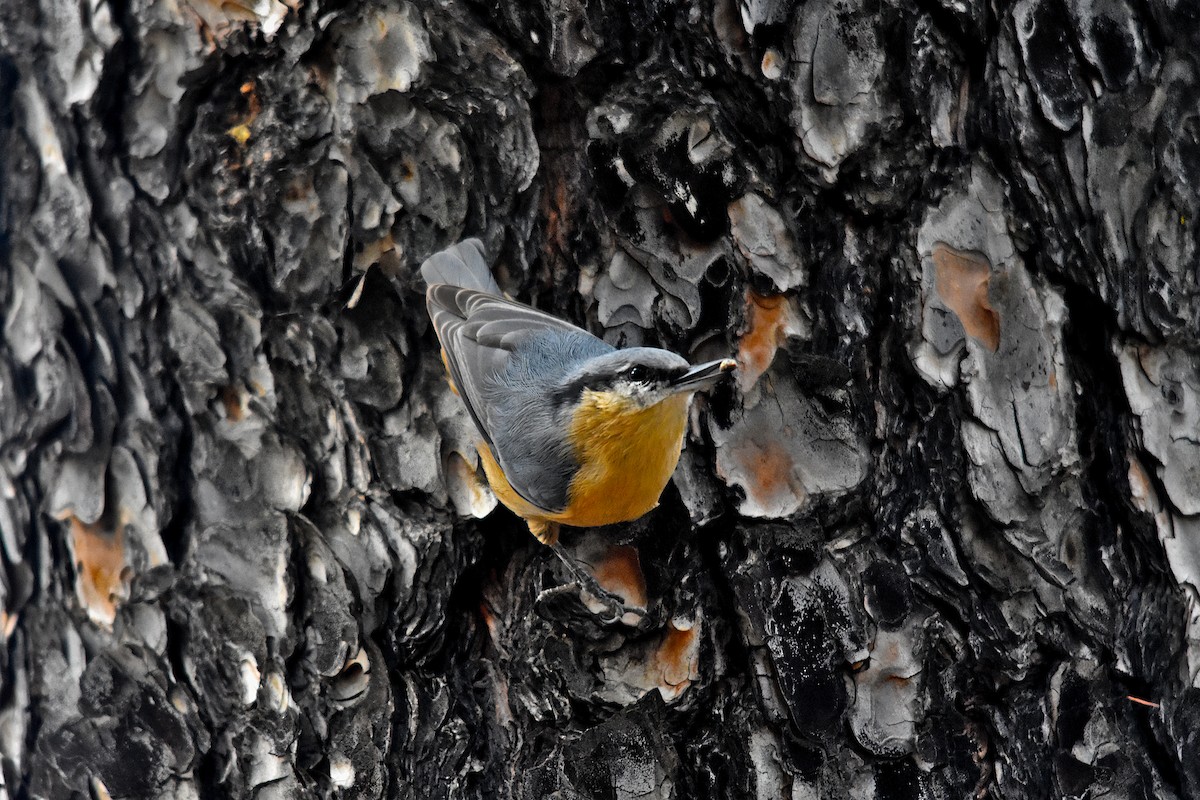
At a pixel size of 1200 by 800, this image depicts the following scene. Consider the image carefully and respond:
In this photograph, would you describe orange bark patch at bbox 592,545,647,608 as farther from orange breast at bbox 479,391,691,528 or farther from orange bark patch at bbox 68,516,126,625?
orange bark patch at bbox 68,516,126,625

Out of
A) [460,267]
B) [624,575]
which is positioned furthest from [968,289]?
[460,267]

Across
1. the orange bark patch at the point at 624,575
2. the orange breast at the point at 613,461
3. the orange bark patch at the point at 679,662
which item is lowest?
the orange bark patch at the point at 679,662

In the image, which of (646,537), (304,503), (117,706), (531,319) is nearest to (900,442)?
(646,537)

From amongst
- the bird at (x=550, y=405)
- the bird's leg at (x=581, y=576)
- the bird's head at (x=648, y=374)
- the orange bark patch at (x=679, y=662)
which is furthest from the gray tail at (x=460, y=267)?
the orange bark patch at (x=679, y=662)

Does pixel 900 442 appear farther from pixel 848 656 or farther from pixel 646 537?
pixel 646 537

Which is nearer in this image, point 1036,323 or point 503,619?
point 1036,323

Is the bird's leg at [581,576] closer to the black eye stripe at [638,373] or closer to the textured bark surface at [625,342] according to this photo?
the textured bark surface at [625,342]

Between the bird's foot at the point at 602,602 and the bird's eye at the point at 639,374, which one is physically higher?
the bird's eye at the point at 639,374
